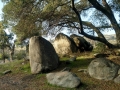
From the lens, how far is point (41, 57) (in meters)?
16.6

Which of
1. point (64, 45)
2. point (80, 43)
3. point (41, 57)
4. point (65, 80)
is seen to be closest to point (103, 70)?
point (65, 80)

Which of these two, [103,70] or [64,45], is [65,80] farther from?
[64,45]

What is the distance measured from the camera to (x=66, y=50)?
22875 millimetres

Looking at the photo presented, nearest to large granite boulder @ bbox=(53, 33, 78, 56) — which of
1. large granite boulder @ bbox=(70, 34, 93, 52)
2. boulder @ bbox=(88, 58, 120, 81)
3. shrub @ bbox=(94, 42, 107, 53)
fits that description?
large granite boulder @ bbox=(70, 34, 93, 52)

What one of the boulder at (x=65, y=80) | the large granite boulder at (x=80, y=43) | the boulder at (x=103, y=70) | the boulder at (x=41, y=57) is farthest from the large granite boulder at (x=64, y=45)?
the boulder at (x=65, y=80)

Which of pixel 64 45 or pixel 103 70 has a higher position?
pixel 64 45

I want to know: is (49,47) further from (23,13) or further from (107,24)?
A: (107,24)

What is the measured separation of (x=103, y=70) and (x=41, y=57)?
17.5 ft

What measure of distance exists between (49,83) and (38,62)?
400cm

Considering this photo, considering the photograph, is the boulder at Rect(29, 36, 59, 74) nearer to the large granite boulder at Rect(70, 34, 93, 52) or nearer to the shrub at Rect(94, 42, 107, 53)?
the shrub at Rect(94, 42, 107, 53)

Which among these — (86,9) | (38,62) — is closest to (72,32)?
(86,9)

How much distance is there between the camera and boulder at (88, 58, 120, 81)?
13.0 m

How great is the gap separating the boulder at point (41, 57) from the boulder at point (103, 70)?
3.83 meters

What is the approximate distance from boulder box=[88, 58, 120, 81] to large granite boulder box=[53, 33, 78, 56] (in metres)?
8.86
